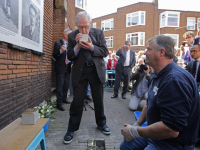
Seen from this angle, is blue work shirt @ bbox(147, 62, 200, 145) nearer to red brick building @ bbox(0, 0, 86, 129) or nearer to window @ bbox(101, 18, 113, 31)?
red brick building @ bbox(0, 0, 86, 129)

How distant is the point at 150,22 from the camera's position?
2311 cm

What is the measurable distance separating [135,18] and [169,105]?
961 inches

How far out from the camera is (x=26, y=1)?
3.30 m

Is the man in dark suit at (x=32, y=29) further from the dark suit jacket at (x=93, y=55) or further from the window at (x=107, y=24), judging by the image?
the window at (x=107, y=24)

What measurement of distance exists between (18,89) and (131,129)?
2482 millimetres

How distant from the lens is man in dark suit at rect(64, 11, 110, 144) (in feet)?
8.82

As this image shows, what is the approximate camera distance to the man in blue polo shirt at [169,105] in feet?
4.22

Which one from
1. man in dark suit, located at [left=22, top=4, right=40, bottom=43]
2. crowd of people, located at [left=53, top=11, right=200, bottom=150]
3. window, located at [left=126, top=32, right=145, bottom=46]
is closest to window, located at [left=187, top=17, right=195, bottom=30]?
window, located at [left=126, top=32, right=145, bottom=46]

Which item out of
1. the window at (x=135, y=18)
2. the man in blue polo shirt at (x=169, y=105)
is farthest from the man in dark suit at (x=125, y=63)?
the window at (x=135, y=18)

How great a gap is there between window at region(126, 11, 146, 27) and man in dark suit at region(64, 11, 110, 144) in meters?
22.3

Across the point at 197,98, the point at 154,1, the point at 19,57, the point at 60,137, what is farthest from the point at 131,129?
the point at 154,1

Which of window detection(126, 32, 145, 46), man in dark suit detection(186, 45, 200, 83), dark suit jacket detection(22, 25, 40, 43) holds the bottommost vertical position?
man in dark suit detection(186, 45, 200, 83)

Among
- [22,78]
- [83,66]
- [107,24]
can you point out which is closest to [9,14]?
[22,78]

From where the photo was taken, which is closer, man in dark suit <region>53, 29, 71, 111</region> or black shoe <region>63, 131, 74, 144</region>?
black shoe <region>63, 131, 74, 144</region>
